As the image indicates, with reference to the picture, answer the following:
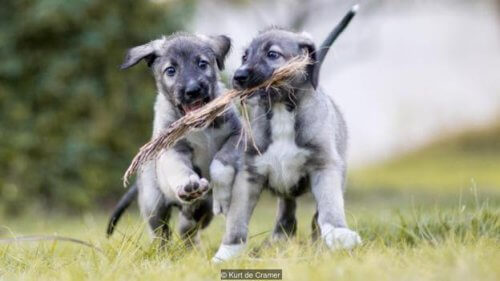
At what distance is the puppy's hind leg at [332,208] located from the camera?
16.2 ft

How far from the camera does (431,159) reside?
1755 centimetres

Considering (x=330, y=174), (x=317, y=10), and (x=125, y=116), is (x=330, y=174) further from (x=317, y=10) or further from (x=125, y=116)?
(x=317, y=10)

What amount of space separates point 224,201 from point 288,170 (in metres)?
0.42

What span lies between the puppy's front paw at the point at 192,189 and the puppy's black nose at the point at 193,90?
60 centimetres

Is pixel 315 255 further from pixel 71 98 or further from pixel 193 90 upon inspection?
pixel 71 98

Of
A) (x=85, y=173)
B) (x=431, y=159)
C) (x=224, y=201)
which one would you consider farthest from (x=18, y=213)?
(x=431, y=159)

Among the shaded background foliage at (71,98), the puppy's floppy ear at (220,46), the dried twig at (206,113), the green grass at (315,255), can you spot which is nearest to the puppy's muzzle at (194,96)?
the dried twig at (206,113)

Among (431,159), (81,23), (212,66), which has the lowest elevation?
(431,159)

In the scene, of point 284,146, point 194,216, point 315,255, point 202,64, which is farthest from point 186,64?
point 315,255

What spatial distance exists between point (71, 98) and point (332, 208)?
6.57 meters

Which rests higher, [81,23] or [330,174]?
[81,23]

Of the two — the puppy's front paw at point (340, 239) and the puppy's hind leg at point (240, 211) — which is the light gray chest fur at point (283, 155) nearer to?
the puppy's hind leg at point (240, 211)

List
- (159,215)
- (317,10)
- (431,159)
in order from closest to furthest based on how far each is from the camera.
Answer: (159,215)
(317,10)
(431,159)

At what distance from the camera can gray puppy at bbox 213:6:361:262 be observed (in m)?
5.31
